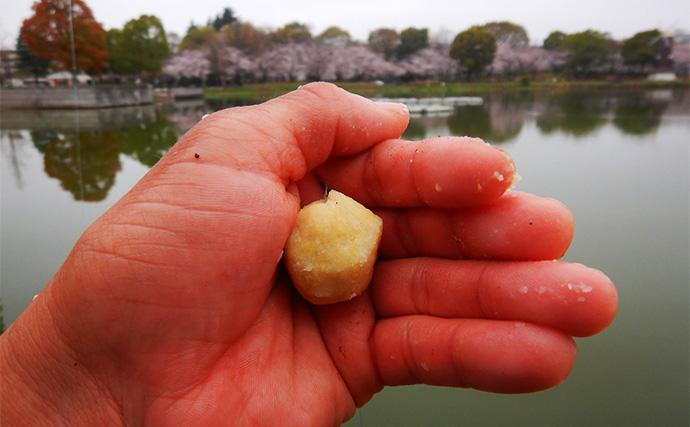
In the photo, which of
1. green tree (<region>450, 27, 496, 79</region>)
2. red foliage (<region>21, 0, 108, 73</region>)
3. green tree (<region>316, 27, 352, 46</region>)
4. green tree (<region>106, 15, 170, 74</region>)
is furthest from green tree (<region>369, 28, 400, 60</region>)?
green tree (<region>106, 15, 170, 74</region>)

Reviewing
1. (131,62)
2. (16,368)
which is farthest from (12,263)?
(131,62)

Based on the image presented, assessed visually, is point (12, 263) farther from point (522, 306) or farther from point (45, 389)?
point (522, 306)

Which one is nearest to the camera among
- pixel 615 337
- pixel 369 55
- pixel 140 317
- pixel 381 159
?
pixel 140 317

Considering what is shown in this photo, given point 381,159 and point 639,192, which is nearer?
point 381,159

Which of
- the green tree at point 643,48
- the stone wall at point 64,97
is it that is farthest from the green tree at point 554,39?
the stone wall at point 64,97

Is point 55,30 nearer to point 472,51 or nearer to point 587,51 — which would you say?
point 472,51

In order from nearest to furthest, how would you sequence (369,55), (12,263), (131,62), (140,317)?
(140,317) → (12,263) → (369,55) → (131,62)

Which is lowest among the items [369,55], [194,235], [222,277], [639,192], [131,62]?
[639,192]
